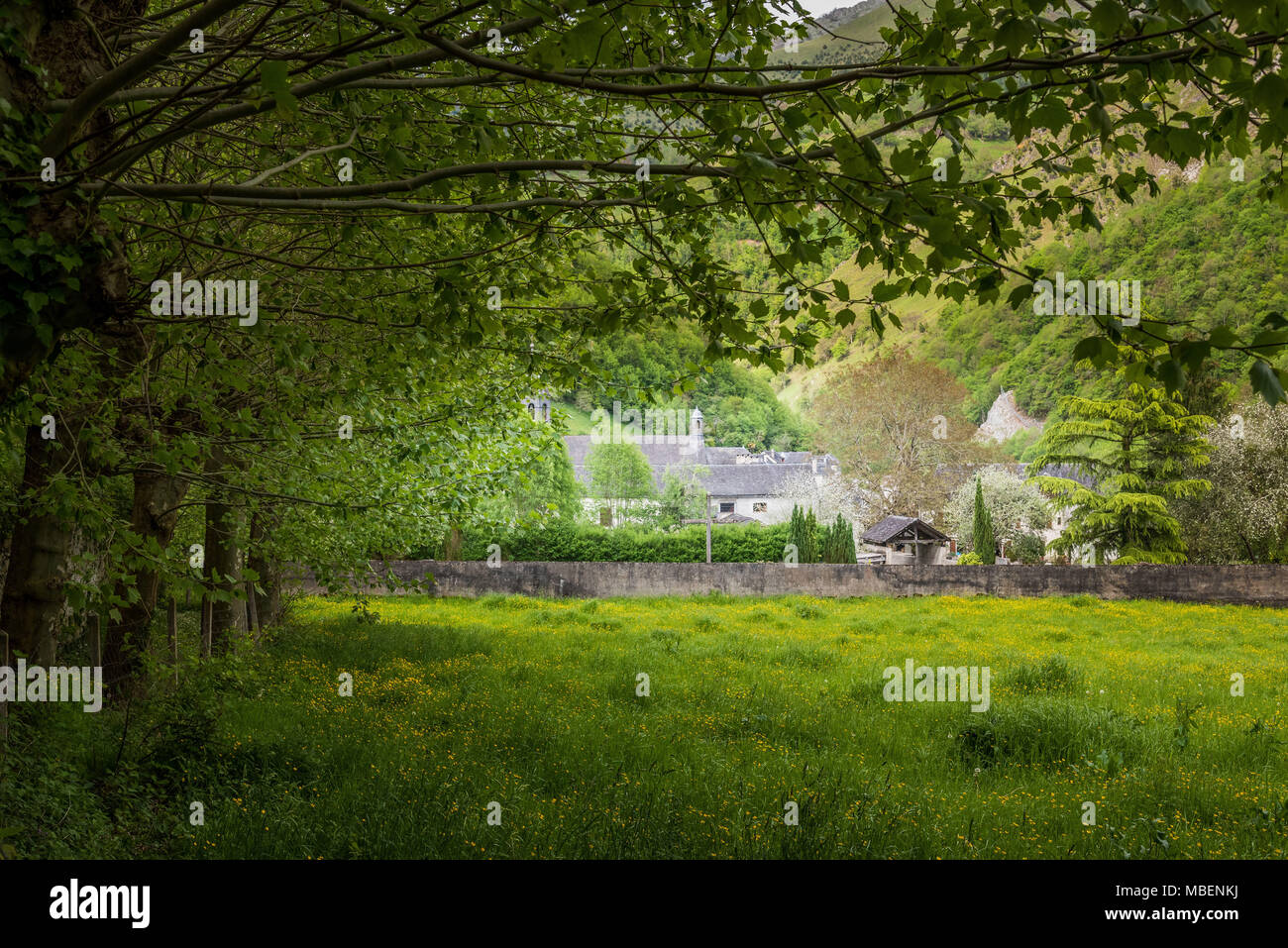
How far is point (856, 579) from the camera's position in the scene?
27.2 m

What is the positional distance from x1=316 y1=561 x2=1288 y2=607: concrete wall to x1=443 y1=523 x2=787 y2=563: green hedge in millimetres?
4369

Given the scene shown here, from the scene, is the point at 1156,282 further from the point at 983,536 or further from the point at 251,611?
the point at 251,611

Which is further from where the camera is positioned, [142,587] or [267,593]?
[267,593]

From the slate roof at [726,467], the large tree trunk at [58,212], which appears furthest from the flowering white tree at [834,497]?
the large tree trunk at [58,212]

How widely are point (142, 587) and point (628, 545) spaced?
24805 millimetres

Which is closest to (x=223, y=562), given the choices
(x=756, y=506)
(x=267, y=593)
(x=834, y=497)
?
(x=267, y=593)

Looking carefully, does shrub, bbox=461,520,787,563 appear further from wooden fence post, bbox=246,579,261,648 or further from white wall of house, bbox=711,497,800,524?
white wall of house, bbox=711,497,800,524

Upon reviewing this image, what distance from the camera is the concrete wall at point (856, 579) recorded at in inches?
996

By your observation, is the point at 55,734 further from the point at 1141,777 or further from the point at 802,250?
the point at 1141,777

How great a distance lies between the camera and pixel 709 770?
748 centimetres

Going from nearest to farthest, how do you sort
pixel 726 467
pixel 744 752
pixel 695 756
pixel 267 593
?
pixel 695 756 → pixel 744 752 → pixel 267 593 → pixel 726 467

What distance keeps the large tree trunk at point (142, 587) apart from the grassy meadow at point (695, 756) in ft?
2.65
